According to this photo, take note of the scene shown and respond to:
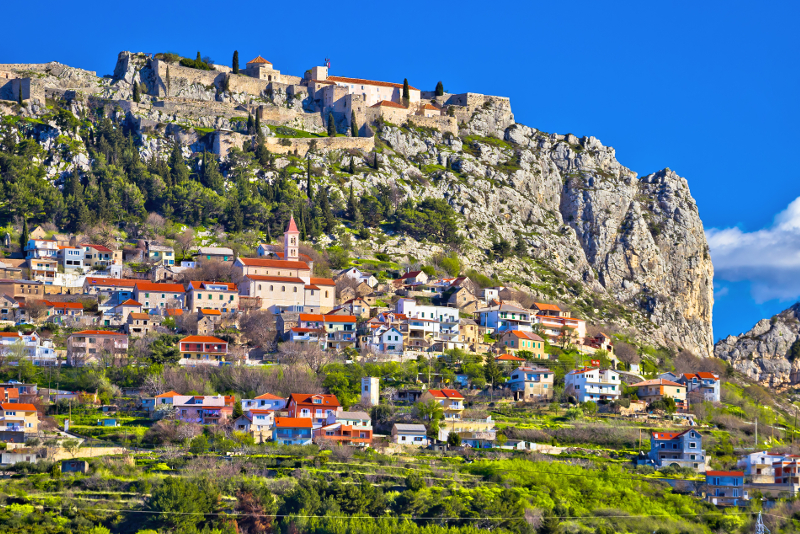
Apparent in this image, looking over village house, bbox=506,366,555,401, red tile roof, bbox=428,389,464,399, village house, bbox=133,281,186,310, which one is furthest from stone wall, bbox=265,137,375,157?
red tile roof, bbox=428,389,464,399

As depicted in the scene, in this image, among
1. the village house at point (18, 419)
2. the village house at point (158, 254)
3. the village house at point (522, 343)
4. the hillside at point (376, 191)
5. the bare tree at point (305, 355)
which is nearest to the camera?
the village house at point (18, 419)

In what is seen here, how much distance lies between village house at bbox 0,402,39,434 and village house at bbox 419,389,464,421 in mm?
24055

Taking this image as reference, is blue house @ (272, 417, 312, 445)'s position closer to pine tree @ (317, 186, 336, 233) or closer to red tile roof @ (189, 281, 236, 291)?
red tile roof @ (189, 281, 236, 291)

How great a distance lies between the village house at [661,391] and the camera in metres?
78.9

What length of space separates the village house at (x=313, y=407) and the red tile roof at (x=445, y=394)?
6.77 m

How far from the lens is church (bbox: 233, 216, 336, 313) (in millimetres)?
87812

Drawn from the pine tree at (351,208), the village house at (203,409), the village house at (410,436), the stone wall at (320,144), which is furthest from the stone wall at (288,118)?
the village house at (410,436)

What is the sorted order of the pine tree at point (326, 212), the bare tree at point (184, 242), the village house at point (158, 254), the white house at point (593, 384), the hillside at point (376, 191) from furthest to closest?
the pine tree at point (326, 212), the hillside at point (376, 191), the bare tree at point (184, 242), the village house at point (158, 254), the white house at point (593, 384)

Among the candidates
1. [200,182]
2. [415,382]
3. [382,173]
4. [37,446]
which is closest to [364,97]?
[382,173]

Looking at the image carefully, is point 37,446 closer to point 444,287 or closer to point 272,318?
point 272,318

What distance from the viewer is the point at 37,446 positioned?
60469 millimetres

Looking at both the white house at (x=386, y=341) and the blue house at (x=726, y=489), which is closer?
the blue house at (x=726, y=489)

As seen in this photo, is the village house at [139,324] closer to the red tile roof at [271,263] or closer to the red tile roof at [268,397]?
the red tile roof at [271,263]

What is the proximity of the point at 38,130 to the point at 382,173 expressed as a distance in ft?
114
